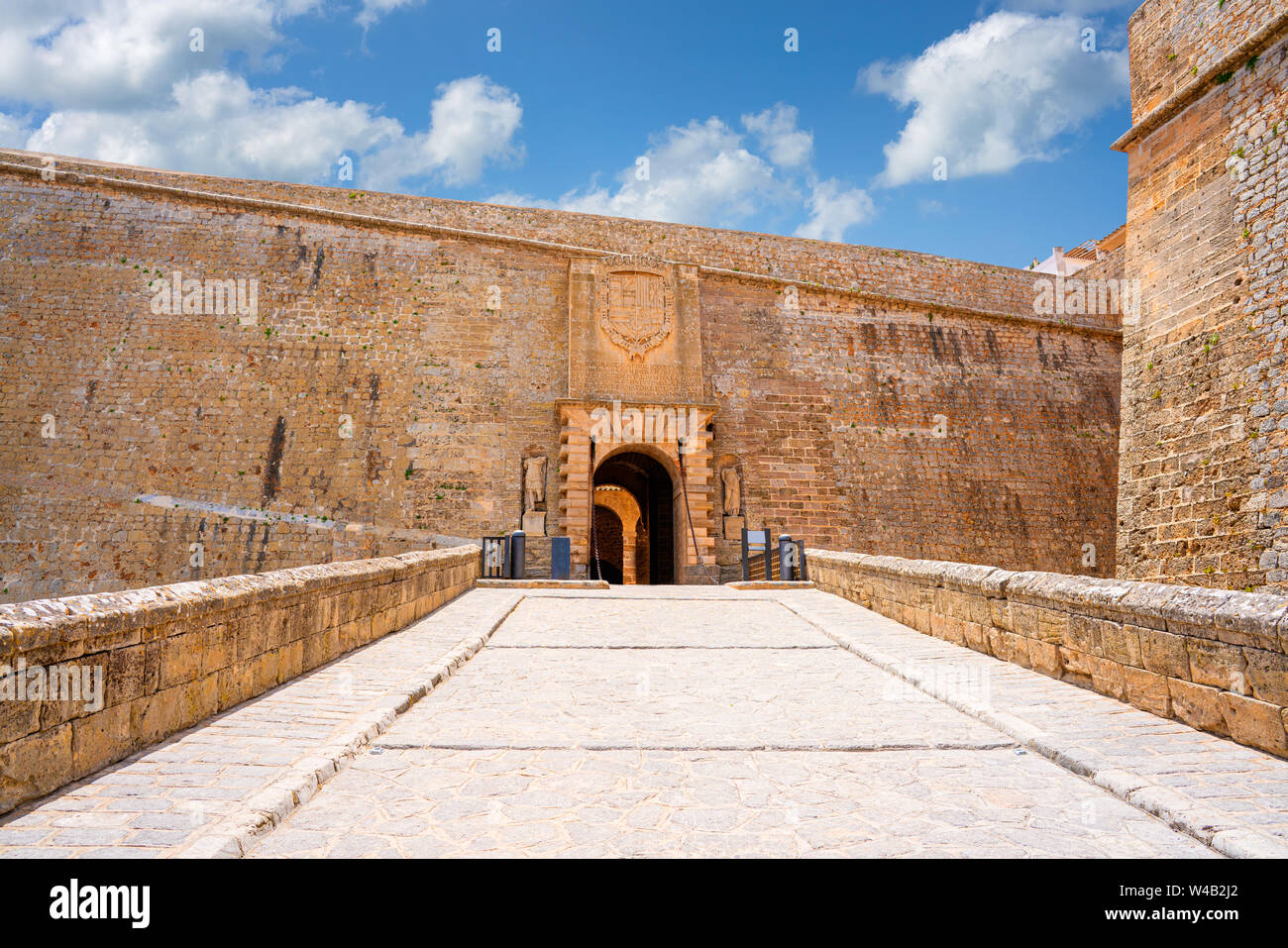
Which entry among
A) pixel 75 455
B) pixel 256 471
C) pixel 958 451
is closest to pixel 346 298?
pixel 256 471

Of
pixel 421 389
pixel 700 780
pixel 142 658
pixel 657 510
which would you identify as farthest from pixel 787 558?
pixel 142 658

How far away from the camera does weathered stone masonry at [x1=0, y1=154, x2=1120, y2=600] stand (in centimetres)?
1406

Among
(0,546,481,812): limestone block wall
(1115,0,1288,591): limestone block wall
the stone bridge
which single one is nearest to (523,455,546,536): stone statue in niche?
the stone bridge

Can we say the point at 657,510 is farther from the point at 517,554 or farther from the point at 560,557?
the point at 517,554

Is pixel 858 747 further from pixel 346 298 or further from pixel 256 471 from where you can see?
pixel 346 298

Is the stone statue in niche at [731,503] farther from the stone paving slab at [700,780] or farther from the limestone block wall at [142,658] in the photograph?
the limestone block wall at [142,658]

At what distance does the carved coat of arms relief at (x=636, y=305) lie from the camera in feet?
52.8

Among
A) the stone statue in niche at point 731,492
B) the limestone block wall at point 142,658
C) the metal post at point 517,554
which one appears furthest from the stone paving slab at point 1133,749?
the stone statue in niche at point 731,492

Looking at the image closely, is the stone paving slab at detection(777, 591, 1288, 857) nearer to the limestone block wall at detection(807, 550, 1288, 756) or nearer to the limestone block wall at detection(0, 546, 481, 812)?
the limestone block wall at detection(807, 550, 1288, 756)

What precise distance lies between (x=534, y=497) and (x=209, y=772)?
12.1 metres

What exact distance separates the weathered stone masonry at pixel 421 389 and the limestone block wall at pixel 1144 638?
955 cm

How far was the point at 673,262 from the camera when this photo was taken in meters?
16.7

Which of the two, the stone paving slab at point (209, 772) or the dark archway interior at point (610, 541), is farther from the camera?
the dark archway interior at point (610, 541)

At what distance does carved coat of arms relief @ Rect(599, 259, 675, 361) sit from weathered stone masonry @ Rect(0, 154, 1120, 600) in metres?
0.22
